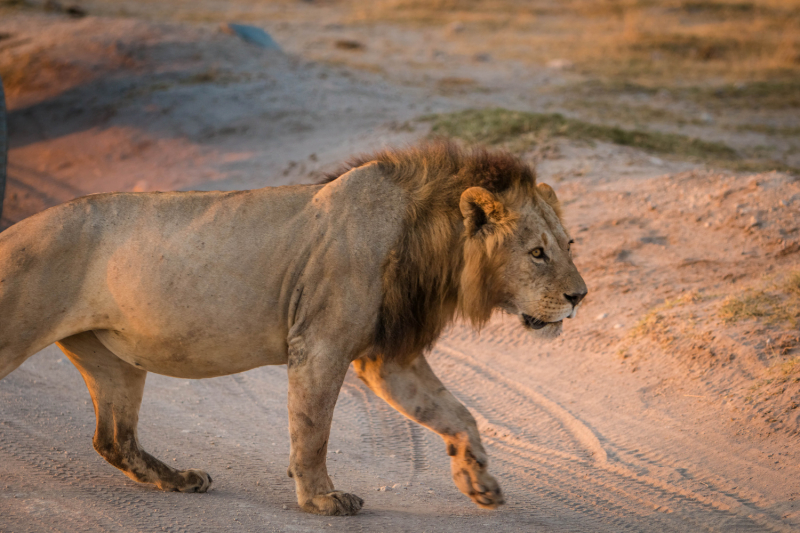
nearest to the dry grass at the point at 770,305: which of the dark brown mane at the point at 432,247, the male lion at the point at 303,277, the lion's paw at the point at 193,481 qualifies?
the male lion at the point at 303,277

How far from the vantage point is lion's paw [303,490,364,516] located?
3.28 m

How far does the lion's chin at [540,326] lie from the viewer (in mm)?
3387

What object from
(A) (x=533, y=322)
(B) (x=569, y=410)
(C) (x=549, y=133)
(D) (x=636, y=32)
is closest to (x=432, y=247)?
(A) (x=533, y=322)

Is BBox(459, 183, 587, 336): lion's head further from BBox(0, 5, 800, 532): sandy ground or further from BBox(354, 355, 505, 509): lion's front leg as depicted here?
BBox(0, 5, 800, 532): sandy ground

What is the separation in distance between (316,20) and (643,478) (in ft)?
65.4

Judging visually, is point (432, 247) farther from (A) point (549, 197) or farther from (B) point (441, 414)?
(B) point (441, 414)

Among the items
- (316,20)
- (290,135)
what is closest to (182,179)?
(290,135)

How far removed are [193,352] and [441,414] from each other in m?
1.14

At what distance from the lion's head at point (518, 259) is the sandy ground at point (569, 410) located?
99cm

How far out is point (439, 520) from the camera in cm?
342

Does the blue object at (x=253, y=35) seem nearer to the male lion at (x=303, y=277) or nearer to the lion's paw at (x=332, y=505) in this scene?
the male lion at (x=303, y=277)

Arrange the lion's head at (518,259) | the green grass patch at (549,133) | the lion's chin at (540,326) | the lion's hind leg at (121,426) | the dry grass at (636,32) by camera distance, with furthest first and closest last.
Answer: the dry grass at (636,32) → the green grass patch at (549,133) → the lion's hind leg at (121,426) → the lion's chin at (540,326) → the lion's head at (518,259)

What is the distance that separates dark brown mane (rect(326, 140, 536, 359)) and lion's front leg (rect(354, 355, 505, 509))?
0.64 ft

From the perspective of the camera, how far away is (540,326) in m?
3.40
